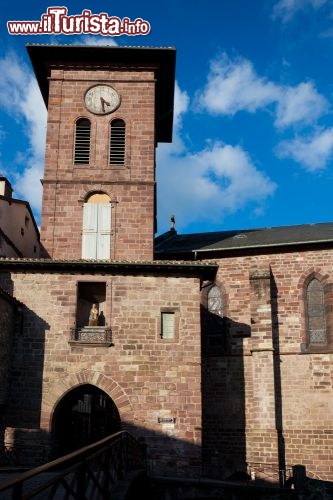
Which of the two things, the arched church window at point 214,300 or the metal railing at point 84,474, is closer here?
the metal railing at point 84,474

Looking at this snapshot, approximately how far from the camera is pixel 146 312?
1745 centimetres

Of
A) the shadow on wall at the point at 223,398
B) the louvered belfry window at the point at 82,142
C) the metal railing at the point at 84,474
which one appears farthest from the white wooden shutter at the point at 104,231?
the metal railing at the point at 84,474

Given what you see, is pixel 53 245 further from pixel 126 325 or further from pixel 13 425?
pixel 13 425

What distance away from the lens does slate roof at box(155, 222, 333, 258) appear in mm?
21531

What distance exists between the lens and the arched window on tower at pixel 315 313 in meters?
20.6

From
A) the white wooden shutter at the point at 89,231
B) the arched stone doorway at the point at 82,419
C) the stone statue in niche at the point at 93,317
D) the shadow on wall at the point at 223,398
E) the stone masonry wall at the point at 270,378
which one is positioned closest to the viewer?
the arched stone doorway at the point at 82,419

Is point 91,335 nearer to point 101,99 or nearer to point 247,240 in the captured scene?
point 247,240

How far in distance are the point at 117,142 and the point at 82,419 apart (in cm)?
1279

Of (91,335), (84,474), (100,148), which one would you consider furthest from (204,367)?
(84,474)

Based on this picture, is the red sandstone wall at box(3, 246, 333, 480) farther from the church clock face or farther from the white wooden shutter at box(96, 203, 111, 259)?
the church clock face

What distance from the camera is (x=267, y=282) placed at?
2055 centimetres

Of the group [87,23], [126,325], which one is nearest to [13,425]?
[126,325]

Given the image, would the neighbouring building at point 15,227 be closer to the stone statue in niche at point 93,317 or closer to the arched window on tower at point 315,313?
the stone statue in niche at point 93,317

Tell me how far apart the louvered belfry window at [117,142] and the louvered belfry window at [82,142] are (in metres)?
0.90
